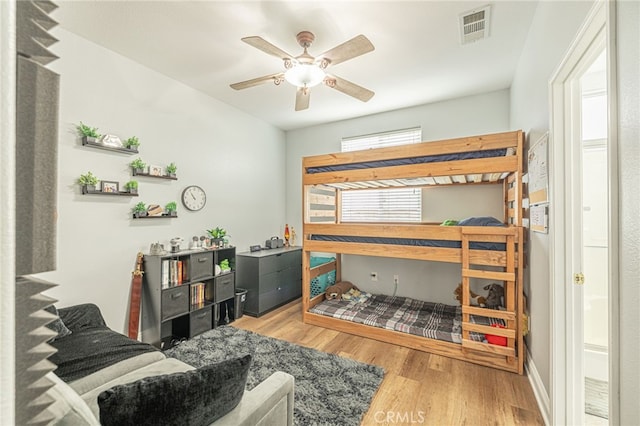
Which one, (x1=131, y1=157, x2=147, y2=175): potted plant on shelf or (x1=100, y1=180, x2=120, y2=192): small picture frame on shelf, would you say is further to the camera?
(x1=131, y1=157, x2=147, y2=175): potted plant on shelf

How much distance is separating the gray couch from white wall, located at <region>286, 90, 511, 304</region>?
116 inches

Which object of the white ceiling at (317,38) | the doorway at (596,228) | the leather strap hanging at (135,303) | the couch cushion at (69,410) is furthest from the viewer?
the leather strap hanging at (135,303)

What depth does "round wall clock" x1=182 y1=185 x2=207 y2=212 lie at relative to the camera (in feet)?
10.9

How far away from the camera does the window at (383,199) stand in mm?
4000

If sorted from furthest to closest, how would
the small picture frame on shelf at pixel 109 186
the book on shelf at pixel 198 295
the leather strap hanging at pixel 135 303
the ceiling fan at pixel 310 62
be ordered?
1. the book on shelf at pixel 198 295
2. the leather strap hanging at pixel 135 303
3. the small picture frame on shelf at pixel 109 186
4. the ceiling fan at pixel 310 62

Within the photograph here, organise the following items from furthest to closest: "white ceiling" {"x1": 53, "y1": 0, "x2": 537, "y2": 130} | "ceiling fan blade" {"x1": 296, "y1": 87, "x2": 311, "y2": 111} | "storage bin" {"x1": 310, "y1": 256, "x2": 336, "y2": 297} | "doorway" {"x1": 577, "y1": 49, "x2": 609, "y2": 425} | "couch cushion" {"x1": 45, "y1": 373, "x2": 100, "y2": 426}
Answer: "storage bin" {"x1": 310, "y1": 256, "x2": 336, "y2": 297}
"ceiling fan blade" {"x1": 296, "y1": 87, "x2": 311, "y2": 111}
"doorway" {"x1": 577, "y1": 49, "x2": 609, "y2": 425}
"white ceiling" {"x1": 53, "y1": 0, "x2": 537, "y2": 130}
"couch cushion" {"x1": 45, "y1": 373, "x2": 100, "y2": 426}

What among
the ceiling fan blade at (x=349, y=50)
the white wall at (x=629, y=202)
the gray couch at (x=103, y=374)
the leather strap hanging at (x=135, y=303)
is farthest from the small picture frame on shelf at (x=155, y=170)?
the white wall at (x=629, y=202)

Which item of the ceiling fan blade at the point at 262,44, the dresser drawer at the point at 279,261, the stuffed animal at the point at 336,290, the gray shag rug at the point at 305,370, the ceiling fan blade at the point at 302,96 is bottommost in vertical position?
the gray shag rug at the point at 305,370

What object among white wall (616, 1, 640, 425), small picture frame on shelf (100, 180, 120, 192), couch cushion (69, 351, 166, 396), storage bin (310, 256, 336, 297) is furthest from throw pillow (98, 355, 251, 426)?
storage bin (310, 256, 336, 297)

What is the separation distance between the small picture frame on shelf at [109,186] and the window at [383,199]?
9.92 feet

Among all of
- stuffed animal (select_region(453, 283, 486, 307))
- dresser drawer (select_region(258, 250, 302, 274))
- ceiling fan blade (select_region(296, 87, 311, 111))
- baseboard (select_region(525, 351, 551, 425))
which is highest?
ceiling fan blade (select_region(296, 87, 311, 111))

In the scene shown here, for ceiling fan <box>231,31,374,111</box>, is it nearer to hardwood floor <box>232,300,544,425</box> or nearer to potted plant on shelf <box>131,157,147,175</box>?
potted plant on shelf <box>131,157,147,175</box>

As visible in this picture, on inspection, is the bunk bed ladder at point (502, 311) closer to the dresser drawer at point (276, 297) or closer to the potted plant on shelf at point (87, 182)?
the dresser drawer at point (276, 297)

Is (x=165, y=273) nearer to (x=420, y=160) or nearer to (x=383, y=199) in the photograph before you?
(x=420, y=160)
